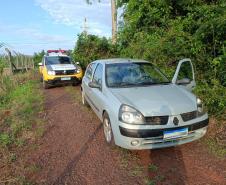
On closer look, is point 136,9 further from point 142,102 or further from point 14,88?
point 142,102

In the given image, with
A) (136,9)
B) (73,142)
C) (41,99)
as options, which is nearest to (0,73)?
(41,99)

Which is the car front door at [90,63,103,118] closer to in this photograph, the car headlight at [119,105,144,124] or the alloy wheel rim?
the alloy wheel rim

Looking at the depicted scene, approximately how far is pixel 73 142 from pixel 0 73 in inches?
282

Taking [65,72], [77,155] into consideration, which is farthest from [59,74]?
[77,155]

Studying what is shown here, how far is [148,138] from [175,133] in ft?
1.51

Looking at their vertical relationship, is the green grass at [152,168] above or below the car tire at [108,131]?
below

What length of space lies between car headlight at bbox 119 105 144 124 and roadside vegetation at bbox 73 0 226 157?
5.43 feet

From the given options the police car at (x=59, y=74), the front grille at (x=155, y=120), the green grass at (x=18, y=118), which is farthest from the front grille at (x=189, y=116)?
the police car at (x=59, y=74)

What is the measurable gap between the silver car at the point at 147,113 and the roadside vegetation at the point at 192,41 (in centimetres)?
90

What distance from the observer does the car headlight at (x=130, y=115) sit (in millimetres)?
4355

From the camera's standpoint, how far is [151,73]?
6.07 metres

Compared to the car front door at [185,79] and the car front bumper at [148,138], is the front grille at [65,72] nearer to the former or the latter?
the car front door at [185,79]

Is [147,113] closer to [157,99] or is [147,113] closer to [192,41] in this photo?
[157,99]

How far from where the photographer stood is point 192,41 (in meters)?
7.82
